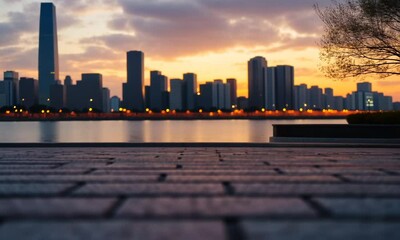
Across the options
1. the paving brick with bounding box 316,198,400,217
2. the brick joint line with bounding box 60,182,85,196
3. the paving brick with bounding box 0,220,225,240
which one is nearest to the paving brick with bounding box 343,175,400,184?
the paving brick with bounding box 316,198,400,217

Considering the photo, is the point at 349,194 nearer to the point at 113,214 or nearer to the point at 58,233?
the point at 113,214

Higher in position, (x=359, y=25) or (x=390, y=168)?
(x=359, y=25)

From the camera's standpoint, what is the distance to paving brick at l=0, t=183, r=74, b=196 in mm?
6648

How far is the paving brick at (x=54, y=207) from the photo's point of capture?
5.16m

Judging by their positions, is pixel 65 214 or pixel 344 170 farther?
pixel 344 170

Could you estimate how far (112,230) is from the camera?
14.5 feet

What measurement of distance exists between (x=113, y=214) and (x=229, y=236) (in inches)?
56.9

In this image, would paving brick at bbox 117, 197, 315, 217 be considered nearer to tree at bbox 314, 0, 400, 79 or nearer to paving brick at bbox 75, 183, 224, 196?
paving brick at bbox 75, 183, 224, 196

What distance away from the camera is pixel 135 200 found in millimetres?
5953

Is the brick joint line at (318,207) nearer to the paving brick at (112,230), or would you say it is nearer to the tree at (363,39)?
the paving brick at (112,230)

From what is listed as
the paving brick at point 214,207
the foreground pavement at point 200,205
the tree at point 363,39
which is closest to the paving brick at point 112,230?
the foreground pavement at point 200,205

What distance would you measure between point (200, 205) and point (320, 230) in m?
1.60

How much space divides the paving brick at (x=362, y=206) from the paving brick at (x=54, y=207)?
97.2 inches

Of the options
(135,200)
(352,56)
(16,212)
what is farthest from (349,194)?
(352,56)
